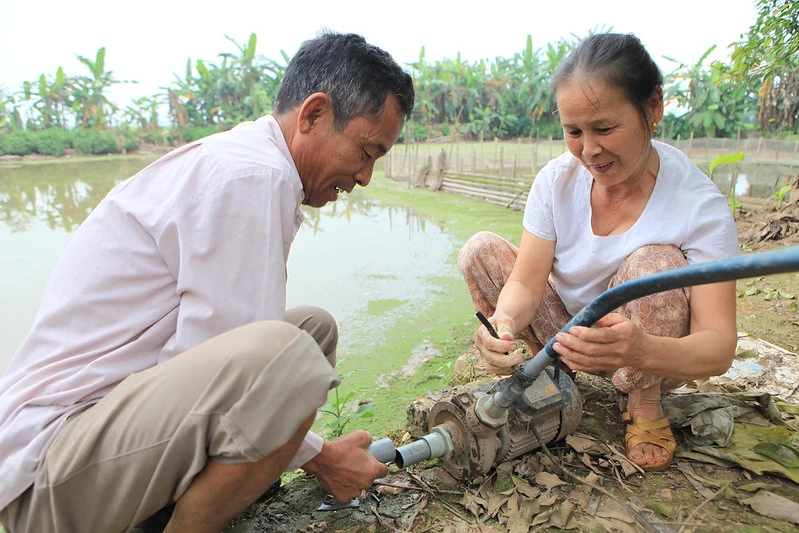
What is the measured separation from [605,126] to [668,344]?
26.7 inches

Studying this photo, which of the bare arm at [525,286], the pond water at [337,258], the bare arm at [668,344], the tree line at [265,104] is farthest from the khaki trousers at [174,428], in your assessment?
the tree line at [265,104]

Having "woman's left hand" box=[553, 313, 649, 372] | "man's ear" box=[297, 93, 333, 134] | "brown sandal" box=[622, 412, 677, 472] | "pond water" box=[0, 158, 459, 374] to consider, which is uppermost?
"man's ear" box=[297, 93, 333, 134]

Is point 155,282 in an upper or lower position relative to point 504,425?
upper

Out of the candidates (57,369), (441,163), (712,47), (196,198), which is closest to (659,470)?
(196,198)

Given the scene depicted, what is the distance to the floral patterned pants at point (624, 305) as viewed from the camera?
171 centimetres

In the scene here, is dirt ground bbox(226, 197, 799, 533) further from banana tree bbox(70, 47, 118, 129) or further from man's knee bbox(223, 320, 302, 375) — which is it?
banana tree bbox(70, 47, 118, 129)

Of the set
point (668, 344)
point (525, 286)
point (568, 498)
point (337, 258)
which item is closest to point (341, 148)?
point (525, 286)

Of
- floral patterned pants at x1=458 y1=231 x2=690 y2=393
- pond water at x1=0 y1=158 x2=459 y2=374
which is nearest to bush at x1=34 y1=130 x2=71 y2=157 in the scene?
pond water at x1=0 y1=158 x2=459 y2=374

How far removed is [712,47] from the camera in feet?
52.8

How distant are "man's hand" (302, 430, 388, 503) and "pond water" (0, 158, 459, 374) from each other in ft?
8.63

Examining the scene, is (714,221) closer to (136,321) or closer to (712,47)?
(136,321)

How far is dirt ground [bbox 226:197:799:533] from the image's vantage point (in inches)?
62.6

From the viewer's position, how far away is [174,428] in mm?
1146

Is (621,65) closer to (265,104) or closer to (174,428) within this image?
(174,428)
